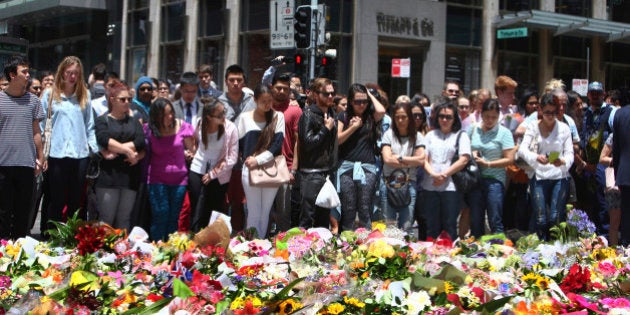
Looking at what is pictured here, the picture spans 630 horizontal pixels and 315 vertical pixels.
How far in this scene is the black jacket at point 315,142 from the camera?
8422mm

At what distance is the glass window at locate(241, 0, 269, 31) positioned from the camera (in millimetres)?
25797

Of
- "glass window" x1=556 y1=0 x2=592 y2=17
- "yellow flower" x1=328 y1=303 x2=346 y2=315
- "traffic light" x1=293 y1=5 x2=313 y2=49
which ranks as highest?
"glass window" x1=556 y1=0 x2=592 y2=17

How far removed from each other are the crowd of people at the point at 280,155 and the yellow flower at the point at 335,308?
4992 millimetres

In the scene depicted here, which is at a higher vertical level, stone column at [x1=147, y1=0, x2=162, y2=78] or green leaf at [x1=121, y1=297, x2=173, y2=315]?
stone column at [x1=147, y1=0, x2=162, y2=78]

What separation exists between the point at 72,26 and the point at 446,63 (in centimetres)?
1708

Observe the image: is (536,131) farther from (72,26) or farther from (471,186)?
(72,26)

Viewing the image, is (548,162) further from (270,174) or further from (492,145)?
(270,174)

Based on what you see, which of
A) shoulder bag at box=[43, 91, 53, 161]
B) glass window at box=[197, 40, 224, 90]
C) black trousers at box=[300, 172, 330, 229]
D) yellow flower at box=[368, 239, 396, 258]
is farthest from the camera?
glass window at box=[197, 40, 224, 90]

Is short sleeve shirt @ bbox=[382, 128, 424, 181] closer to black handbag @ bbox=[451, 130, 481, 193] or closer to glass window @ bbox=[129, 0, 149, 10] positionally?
black handbag @ bbox=[451, 130, 481, 193]

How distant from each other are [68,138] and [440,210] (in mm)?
3903

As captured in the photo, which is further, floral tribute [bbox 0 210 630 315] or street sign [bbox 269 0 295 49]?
street sign [bbox 269 0 295 49]

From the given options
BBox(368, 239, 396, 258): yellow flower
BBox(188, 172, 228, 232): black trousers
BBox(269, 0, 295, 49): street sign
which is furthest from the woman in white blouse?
BBox(269, 0, 295, 49): street sign

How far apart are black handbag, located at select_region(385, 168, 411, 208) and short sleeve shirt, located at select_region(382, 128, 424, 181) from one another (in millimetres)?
64

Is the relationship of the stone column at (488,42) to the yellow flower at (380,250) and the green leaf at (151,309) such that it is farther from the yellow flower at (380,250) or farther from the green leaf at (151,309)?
the green leaf at (151,309)
